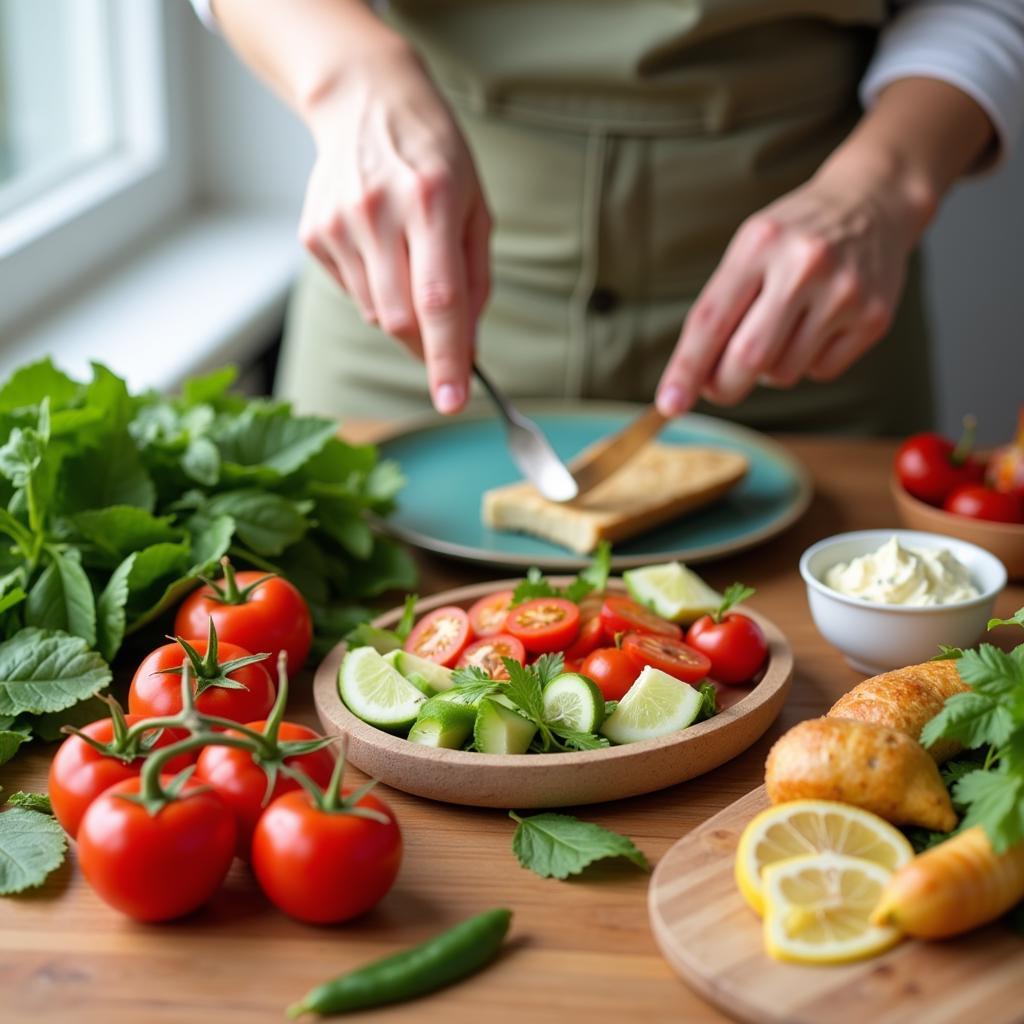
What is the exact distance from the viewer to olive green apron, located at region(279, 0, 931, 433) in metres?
2.05

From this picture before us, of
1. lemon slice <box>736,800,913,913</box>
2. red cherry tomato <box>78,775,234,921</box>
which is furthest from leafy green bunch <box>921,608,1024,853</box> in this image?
red cherry tomato <box>78,775,234,921</box>

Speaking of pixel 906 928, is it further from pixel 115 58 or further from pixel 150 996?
pixel 115 58

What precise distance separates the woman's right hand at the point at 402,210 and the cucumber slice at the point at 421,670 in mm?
416

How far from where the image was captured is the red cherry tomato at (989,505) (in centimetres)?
170

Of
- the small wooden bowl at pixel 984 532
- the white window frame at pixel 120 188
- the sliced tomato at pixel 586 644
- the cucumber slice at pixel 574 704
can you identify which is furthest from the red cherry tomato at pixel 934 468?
the white window frame at pixel 120 188

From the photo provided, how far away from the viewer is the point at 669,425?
7.12 feet

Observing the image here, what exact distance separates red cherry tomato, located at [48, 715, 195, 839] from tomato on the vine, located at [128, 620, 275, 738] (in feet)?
0.28

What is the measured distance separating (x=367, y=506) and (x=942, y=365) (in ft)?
7.43

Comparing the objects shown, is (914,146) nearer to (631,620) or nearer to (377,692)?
(631,620)

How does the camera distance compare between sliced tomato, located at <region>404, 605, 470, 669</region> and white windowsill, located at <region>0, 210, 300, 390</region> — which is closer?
sliced tomato, located at <region>404, 605, 470, 669</region>

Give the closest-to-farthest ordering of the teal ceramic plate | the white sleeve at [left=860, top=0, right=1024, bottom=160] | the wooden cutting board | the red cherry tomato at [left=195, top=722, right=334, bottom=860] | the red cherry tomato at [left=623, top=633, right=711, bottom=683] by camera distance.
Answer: the wooden cutting board → the red cherry tomato at [left=195, top=722, right=334, bottom=860] → the red cherry tomato at [left=623, top=633, right=711, bottom=683] → the teal ceramic plate → the white sleeve at [left=860, top=0, right=1024, bottom=160]

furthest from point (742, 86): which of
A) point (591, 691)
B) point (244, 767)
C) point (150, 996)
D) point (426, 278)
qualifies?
point (150, 996)

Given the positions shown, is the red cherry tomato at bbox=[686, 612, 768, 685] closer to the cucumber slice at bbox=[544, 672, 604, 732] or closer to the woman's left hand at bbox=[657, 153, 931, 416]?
the cucumber slice at bbox=[544, 672, 604, 732]

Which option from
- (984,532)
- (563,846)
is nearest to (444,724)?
(563,846)
